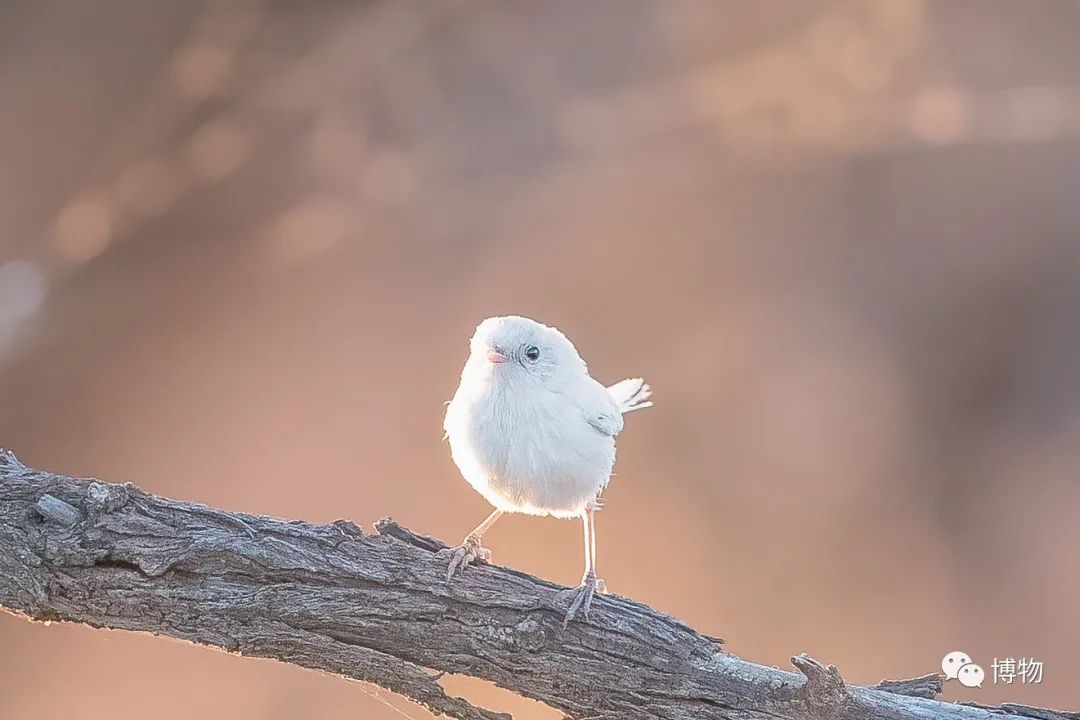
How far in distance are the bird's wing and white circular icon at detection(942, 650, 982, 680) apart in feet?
4.42

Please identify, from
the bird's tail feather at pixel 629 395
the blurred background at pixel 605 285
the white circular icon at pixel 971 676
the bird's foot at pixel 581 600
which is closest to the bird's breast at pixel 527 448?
the bird's foot at pixel 581 600

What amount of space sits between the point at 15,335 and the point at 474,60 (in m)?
1.58

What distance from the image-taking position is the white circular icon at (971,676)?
2393 mm

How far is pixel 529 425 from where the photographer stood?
1.55 meters

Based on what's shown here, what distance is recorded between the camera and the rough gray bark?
1.42 m

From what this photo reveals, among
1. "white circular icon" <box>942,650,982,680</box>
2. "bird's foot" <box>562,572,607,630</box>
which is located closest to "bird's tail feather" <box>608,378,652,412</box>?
"bird's foot" <box>562,572,607,630</box>

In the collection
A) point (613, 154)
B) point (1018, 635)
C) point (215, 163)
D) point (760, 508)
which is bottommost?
point (1018, 635)

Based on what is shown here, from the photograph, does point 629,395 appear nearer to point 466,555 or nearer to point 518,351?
point 518,351

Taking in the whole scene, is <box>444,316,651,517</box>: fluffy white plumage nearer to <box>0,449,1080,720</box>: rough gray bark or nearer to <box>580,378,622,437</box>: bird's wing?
<box>580,378,622,437</box>: bird's wing

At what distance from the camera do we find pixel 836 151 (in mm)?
3004

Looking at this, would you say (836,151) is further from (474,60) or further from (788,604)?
(788,604)

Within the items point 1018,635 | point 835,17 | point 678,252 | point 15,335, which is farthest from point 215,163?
point 1018,635

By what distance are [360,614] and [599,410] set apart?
53cm

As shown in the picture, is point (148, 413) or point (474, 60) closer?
point (148, 413)
